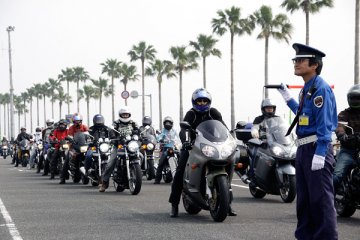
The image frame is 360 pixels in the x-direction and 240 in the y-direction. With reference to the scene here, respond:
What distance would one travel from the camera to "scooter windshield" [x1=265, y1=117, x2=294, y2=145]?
13.2 m

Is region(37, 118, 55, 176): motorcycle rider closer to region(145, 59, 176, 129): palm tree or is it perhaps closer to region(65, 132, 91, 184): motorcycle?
region(65, 132, 91, 184): motorcycle

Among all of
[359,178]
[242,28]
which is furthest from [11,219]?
[242,28]

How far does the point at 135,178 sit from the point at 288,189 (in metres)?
3.57

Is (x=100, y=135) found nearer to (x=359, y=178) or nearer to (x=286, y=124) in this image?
(x=286, y=124)

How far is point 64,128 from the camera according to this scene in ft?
71.6

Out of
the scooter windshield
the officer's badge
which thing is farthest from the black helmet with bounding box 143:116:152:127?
the officer's badge

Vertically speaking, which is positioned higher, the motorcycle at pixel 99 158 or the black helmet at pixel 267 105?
the black helmet at pixel 267 105

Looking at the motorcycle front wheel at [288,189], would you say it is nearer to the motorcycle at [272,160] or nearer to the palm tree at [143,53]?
the motorcycle at [272,160]

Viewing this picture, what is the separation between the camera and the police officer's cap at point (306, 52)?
657 centimetres

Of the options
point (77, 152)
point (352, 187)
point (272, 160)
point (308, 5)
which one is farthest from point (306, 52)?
point (308, 5)

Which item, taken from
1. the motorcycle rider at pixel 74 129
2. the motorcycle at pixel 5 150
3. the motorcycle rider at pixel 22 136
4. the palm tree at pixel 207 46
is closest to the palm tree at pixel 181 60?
the palm tree at pixel 207 46

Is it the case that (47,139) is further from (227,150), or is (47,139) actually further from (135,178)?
(227,150)

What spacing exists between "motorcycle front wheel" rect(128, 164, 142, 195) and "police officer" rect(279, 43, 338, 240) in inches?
322

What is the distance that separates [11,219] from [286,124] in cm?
556
